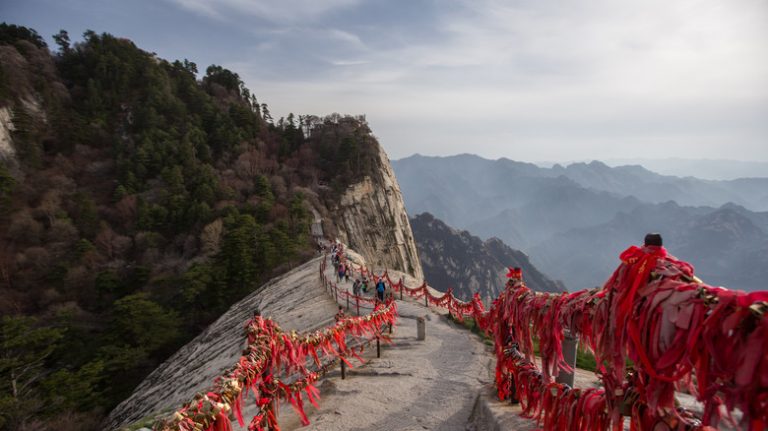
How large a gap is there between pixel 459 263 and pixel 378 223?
78548 mm

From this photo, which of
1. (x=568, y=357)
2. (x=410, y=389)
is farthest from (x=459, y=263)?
(x=568, y=357)

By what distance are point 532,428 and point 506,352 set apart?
1170mm

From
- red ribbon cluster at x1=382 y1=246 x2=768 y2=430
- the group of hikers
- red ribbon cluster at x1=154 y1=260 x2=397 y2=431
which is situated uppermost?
red ribbon cluster at x1=382 y1=246 x2=768 y2=430

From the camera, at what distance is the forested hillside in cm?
2358

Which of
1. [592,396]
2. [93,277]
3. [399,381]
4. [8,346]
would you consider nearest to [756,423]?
[592,396]

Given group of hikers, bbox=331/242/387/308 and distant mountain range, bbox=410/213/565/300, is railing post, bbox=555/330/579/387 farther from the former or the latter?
distant mountain range, bbox=410/213/565/300

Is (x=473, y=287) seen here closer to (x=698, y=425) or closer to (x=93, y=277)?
(x=93, y=277)

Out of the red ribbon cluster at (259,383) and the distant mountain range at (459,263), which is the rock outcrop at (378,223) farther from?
the distant mountain range at (459,263)

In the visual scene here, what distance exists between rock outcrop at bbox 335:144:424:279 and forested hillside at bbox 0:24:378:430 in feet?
7.45

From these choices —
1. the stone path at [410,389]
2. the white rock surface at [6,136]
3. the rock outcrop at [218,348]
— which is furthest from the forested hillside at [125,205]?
the stone path at [410,389]

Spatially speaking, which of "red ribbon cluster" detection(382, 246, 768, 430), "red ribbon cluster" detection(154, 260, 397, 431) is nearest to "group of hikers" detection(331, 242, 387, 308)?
"red ribbon cluster" detection(154, 260, 397, 431)

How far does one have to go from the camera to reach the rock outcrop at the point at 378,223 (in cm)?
5047

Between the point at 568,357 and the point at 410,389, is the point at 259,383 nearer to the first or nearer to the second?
the point at 410,389

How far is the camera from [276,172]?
5372 centimetres
